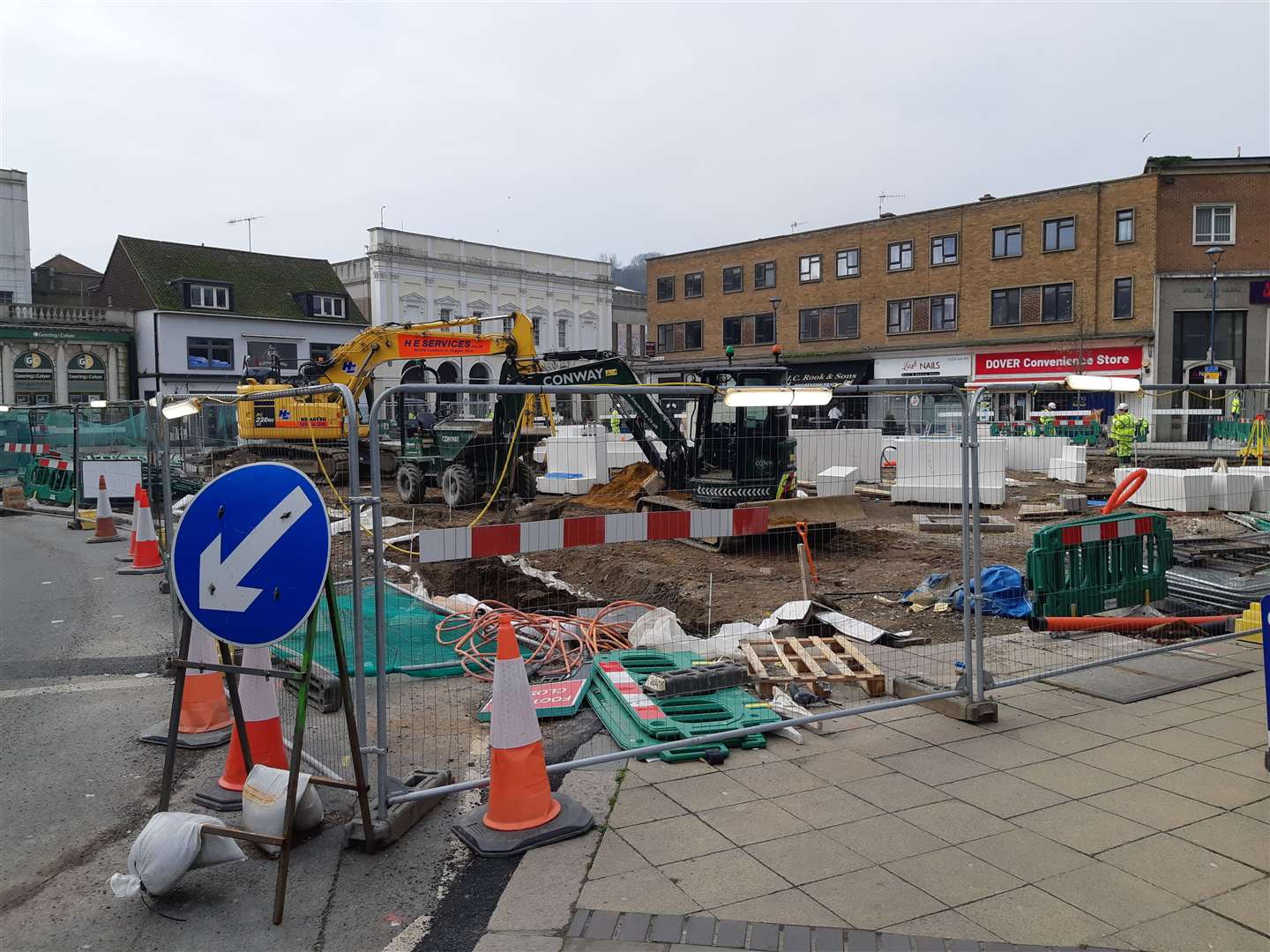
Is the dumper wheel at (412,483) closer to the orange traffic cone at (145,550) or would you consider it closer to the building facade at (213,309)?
the orange traffic cone at (145,550)

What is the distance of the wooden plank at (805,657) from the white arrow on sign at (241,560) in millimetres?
3682

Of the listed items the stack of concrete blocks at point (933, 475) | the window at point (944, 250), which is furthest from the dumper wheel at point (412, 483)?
the window at point (944, 250)

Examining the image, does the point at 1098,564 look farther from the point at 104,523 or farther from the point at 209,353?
the point at 209,353

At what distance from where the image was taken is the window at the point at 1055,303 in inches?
1596

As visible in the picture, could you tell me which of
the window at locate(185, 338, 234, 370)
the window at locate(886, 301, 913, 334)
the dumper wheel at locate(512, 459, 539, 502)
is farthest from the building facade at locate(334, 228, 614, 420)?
the dumper wheel at locate(512, 459, 539, 502)

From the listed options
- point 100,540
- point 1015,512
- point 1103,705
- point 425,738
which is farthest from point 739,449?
point 100,540

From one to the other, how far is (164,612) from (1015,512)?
47.4 ft

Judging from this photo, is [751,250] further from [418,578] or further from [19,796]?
[19,796]

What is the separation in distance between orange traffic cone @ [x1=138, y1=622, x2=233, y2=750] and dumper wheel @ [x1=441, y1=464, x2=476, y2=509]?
25.4ft

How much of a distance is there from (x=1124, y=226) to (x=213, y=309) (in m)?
42.7

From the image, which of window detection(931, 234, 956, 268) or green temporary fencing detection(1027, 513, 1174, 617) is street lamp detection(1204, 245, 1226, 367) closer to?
window detection(931, 234, 956, 268)

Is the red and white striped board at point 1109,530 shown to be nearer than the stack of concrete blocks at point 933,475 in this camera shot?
Yes

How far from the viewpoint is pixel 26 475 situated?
1972 centimetres

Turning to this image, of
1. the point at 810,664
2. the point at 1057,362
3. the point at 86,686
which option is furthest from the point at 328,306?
the point at 810,664
